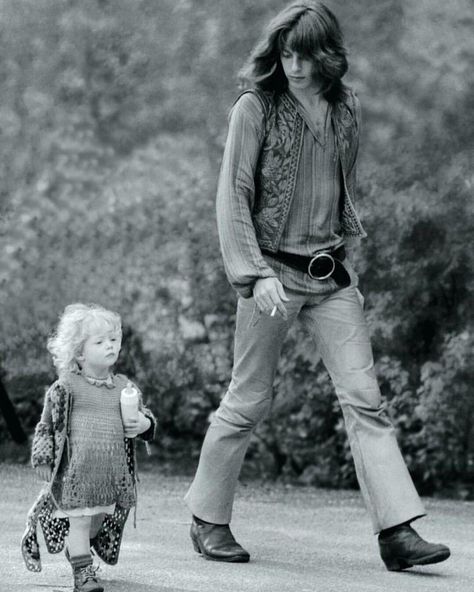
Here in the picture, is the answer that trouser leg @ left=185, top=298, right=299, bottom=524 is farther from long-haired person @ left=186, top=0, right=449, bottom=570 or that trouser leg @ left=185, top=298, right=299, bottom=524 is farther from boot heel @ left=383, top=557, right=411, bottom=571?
boot heel @ left=383, top=557, right=411, bottom=571

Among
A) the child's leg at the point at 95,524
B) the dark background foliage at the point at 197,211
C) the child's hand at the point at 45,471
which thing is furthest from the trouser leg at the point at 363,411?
the dark background foliage at the point at 197,211

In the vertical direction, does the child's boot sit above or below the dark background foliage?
below

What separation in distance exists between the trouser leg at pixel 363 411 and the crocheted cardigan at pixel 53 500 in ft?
2.38

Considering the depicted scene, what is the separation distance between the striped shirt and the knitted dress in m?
0.67

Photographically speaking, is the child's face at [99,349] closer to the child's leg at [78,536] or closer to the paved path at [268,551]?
the child's leg at [78,536]

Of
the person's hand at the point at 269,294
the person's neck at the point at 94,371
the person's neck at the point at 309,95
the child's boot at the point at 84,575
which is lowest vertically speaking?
the child's boot at the point at 84,575

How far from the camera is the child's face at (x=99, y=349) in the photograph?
4.54m

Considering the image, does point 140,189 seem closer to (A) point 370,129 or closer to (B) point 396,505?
(A) point 370,129

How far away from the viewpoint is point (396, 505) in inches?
189

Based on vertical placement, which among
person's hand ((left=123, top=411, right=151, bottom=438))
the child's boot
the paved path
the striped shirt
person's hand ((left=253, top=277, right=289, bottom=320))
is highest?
the striped shirt

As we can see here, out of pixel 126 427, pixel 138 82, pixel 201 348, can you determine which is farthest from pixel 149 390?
pixel 126 427

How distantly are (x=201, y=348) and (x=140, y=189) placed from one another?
1024mm

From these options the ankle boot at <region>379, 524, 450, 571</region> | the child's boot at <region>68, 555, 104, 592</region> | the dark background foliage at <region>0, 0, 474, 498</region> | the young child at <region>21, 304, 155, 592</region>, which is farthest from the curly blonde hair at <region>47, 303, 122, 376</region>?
the dark background foliage at <region>0, 0, 474, 498</region>

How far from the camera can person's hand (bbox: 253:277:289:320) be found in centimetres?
476
